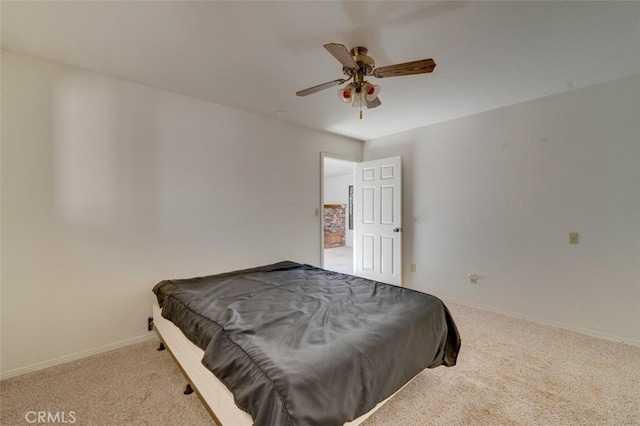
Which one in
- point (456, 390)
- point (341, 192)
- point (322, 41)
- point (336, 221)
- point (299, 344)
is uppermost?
point (322, 41)

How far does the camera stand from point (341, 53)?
154cm

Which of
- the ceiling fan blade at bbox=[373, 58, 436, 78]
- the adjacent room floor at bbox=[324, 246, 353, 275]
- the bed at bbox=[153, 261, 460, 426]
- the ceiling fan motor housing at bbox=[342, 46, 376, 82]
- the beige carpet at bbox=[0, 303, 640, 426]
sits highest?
the ceiling fan motor housing at bbox=[342, 46, 376, 82]

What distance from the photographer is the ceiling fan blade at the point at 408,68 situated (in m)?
1.62

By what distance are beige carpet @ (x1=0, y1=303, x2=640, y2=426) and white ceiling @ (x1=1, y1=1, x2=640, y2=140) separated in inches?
94.1

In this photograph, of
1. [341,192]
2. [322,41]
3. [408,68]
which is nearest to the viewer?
[408,68]

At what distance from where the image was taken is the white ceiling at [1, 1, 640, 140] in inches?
62.3

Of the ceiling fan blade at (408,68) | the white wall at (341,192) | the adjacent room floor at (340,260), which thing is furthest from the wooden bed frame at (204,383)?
the white wall at (341,192)

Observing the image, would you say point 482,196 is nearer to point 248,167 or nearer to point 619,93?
point 619,93

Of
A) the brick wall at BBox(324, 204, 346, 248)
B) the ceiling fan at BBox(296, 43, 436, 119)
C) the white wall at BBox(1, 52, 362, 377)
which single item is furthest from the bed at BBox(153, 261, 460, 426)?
the brick wall at BBox(324, 204, 346, 248)

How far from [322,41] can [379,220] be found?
2.71 metres

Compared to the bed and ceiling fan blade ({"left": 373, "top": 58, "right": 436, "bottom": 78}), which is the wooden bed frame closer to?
the bed

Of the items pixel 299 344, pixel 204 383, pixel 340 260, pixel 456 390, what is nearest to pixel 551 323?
pixel 456 390

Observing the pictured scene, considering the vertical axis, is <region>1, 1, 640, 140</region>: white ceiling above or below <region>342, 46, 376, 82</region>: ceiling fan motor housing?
above

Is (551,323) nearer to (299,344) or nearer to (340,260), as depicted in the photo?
(299,344)
